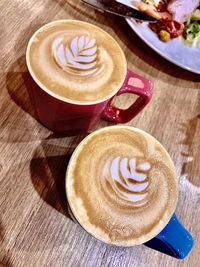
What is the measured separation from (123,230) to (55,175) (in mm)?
171

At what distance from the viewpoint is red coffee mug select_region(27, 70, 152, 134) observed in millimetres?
584

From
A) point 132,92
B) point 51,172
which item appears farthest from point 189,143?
point 51,172

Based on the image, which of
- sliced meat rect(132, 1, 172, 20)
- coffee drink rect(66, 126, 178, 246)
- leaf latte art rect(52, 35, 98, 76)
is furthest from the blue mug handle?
sliced meat rect(132, 1, 172, 20)

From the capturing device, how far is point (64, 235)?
1.92 feet

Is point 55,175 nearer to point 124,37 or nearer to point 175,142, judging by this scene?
point 175,142

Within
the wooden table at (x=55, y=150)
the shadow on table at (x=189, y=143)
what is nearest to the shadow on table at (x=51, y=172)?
the wooden table at (x=55, y=150)

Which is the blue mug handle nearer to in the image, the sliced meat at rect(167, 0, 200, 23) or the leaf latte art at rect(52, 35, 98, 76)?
the leaf latte art at rect(52, 35, 98, 76)

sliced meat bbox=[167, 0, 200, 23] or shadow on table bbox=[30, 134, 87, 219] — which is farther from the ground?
shadow on table bbox=[30, 134, 87, 219]

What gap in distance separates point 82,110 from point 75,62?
0.09 m

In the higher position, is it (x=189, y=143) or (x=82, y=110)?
(x=82, y=110)

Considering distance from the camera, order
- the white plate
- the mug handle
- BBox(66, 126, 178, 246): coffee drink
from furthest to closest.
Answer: the white plate < the mug handle < BBox(66, 126, 178, 246): coffee drink

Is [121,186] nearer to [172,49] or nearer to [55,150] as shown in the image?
[55,150]

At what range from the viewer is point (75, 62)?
0.61 metres

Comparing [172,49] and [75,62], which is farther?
[172,49]
